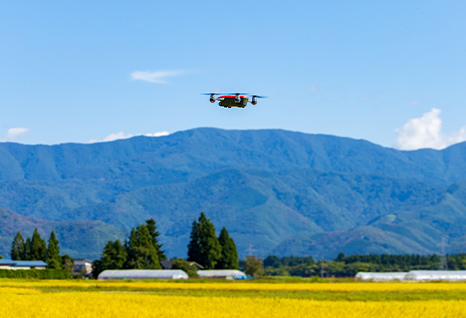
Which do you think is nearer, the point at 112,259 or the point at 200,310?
the point at 200,310

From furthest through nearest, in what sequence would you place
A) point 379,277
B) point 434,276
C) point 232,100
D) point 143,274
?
1. point 434,276
2. point 379,277
3. point 143,274
4. point 232,100

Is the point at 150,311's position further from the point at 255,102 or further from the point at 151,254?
the point at 151,254

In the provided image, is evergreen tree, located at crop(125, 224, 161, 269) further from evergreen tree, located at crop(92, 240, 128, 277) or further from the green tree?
the green tree

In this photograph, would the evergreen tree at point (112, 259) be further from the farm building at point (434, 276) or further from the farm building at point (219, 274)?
the farm building at point (434, 276)

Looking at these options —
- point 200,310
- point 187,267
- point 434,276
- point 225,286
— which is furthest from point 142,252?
point 200,310

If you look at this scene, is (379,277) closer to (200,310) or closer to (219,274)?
(219,274)

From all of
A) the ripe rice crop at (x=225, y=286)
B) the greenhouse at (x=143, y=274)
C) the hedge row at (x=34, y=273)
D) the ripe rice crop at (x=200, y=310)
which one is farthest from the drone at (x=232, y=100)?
the greenhouse at (x=143, y=274)

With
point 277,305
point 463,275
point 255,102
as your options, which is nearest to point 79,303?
point 277,305
